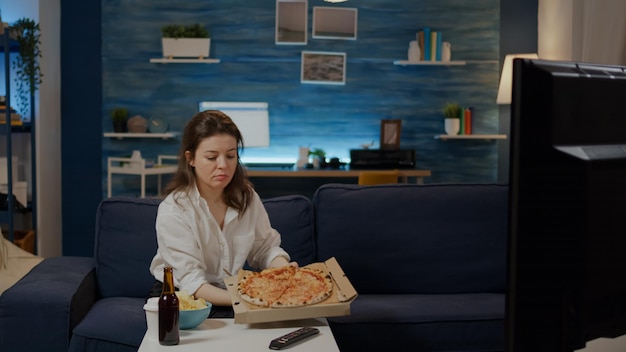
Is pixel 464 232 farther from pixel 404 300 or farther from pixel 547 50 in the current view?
pixel 547 50

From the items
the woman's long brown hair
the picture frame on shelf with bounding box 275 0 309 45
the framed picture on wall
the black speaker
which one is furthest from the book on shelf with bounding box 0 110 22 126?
the woman's long brown hair

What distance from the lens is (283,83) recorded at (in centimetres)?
634

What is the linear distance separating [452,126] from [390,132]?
21.2 inches

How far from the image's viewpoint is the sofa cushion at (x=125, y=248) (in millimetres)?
2893

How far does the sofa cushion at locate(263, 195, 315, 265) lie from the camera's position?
295 centimetres

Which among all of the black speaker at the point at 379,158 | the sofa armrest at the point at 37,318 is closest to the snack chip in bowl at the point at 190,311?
the sofa armrest at the point at 37,318

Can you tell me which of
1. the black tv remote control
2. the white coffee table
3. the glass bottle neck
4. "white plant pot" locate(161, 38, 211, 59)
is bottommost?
the white coffee table

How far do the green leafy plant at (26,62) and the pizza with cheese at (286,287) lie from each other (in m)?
3.76

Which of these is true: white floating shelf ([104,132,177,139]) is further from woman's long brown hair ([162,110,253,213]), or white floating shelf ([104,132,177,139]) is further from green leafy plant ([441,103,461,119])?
woman's long brown hair ([162,110,253,213])

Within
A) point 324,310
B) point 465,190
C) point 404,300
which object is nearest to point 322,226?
point 404,300

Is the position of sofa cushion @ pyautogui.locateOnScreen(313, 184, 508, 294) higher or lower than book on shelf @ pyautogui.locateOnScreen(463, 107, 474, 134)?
lower

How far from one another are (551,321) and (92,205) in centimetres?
599

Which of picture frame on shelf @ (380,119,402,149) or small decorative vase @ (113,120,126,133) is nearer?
small decorative vase @ (113,120,126,133)

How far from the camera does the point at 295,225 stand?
2.98 m
